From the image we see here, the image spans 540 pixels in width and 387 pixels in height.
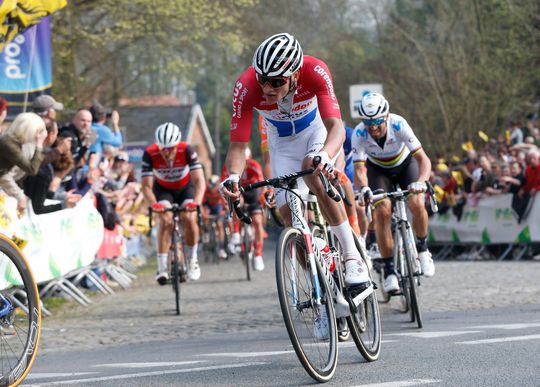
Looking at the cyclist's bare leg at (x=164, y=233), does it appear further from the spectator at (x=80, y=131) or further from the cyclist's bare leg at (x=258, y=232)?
the cyclist's bare leg at (x=258, y=232)

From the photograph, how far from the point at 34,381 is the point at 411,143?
16.1 feet

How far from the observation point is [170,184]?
47.3 feet

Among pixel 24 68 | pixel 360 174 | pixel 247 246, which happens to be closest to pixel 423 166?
pixel 360 174

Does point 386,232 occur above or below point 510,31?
above

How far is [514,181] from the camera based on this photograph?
2078 centimetres

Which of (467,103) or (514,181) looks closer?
(514,181)

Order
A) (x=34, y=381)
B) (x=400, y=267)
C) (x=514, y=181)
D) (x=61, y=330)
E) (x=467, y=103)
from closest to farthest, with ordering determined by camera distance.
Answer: (x=34, y=381)
(x=400, y=267)
(x=61, y=330)
(x=514, y=181)
(x=467, y=103)

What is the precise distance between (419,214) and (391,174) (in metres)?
0.66

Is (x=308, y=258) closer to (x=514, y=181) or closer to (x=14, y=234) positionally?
(x=14, y=234)

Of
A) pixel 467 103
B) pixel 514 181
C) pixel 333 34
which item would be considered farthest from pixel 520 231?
pixel 333 34

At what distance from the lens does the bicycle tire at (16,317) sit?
21.0ft

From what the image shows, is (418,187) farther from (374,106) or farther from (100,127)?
(100,127)

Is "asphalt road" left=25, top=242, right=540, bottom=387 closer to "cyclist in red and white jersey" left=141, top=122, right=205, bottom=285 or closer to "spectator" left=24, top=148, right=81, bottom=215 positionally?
"cyclist in red and white jersey" left=141, top=122, right=205, bottom=285

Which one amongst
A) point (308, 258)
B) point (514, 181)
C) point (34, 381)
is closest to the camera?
point (308, 258)
